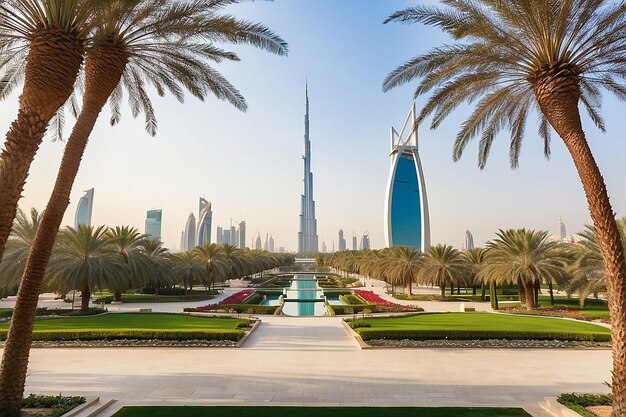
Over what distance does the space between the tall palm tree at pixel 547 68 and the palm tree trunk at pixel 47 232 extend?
6.71 m

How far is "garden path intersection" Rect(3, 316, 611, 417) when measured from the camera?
957 centimetres

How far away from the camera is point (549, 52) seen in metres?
8.72

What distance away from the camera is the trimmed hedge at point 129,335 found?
1557 cm

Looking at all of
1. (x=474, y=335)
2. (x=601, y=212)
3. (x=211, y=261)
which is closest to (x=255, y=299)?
(x=211, y=261)

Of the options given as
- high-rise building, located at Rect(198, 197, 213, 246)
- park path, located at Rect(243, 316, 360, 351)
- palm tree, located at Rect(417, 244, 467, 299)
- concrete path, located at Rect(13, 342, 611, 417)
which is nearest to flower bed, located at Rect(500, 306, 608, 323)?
palm tree, located at Rect(417, 244, 467, 299)

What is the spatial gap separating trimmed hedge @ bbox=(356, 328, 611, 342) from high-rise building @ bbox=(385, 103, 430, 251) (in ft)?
351

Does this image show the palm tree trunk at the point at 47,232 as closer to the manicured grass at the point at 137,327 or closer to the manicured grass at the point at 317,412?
the manicured grass at the point at 317,412

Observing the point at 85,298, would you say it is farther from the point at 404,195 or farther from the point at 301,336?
the point at 404,195

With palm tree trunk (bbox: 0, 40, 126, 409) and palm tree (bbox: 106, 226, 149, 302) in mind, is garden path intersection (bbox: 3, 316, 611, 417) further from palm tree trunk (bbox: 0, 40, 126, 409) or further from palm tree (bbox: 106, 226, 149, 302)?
palm tree (bbox: 106, 226, 149, 302)

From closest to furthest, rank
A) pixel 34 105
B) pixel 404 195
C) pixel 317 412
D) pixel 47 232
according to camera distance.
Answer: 1. pixel 34 105
2. pixel 47 232
3. pixel 317 412
4. pixel 404 195

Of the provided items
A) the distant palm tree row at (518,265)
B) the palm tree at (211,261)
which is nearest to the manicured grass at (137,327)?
the palm tree at (211,261)

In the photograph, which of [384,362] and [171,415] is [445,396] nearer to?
[384,362]

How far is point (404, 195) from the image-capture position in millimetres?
131500

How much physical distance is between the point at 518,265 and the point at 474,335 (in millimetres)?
14683
